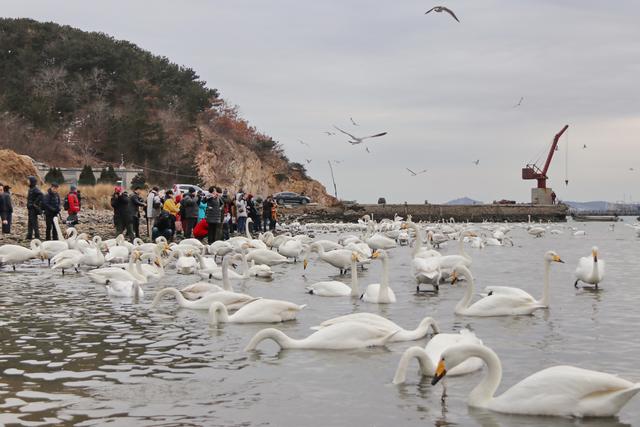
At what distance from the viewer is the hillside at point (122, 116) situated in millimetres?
68750

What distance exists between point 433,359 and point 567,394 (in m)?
1.74

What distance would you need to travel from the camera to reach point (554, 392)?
22.6 ft

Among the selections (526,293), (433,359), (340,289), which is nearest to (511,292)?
(526,293)

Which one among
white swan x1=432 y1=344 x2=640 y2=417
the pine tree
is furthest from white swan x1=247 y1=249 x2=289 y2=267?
the pine tree

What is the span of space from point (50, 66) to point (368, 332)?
74.7 meters

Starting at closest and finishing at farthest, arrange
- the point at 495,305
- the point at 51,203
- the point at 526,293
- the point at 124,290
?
1. the point at 495,305
2. the point at 526,293
3. the point at 124,290
4. the point at 51,203

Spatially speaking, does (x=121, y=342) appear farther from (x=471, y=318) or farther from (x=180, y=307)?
(x=471, y=318)

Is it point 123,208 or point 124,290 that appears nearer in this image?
point 124,290

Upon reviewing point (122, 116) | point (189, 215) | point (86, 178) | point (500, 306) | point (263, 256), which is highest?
point (122, 116)

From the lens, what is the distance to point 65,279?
58.2ft

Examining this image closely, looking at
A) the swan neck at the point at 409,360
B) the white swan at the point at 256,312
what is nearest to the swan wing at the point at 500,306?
the white swan at the point at 256,312

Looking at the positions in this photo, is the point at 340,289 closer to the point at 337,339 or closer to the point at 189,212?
the point at 337,339

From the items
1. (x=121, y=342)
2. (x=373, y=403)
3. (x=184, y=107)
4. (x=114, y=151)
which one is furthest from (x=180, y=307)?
(x=184, y=107)

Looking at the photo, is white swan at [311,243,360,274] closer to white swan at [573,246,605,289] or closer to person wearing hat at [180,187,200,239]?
white swan at [573,246,605,289]
